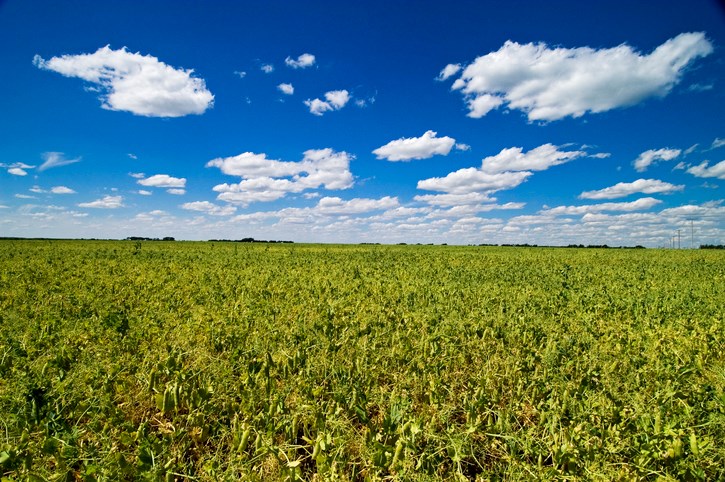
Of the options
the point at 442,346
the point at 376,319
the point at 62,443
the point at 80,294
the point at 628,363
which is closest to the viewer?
the point at 62,443

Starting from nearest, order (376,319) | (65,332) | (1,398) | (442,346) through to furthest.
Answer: (1,398) → (442,346) → (65,332) → (376,319)

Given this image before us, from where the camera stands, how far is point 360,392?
12.8 ft

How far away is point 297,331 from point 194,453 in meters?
2.68

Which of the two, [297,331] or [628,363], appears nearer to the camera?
[628,363]

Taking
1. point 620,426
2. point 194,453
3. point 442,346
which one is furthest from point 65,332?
point 620,426

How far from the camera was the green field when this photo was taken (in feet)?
9.64

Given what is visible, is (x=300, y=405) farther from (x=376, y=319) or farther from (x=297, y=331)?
(x=376, y=319)

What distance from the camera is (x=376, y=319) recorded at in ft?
22.1

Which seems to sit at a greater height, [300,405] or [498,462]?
[300,405]

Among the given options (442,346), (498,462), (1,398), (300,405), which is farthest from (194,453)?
(442,346)

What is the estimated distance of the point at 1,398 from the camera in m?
3.55

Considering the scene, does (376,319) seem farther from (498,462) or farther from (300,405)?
(498,462)

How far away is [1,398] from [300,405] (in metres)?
2.81

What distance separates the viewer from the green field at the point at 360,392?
2.94m
